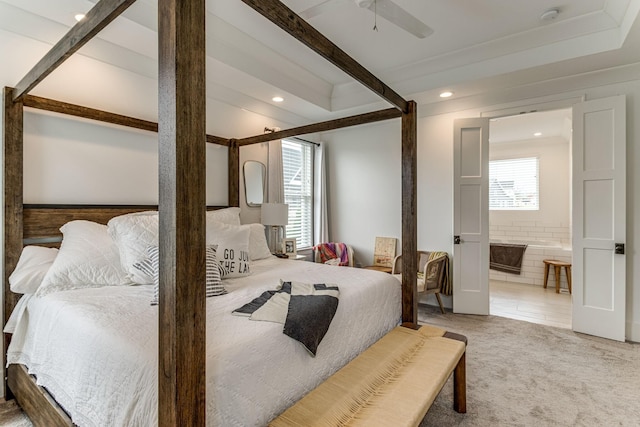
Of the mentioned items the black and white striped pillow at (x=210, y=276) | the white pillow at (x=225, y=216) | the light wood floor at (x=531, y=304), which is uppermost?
the white pillow at (x=225, y=216)

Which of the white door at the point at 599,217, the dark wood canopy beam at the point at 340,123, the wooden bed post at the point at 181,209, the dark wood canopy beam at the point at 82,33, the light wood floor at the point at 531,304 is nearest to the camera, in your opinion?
the wooden bed post at the point at 181,209

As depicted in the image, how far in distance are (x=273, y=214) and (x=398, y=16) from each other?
2.36 meters

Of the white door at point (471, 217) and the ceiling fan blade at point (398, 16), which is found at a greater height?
the ceiling fan blade at point (398, 16)

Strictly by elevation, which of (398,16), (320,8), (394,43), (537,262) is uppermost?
(394,43)

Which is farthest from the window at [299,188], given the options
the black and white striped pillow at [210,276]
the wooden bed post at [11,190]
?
the wooden bed post at [11,190]

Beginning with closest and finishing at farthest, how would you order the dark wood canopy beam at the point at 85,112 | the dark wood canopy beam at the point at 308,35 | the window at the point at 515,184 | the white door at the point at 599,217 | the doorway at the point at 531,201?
the dark wood canopy beam at the point at 308,35, the dark wood canopy beam at the point at 85,112, the white door at the point at 599,217, the doorway at the point at 531,201, the window at the point at 515,184

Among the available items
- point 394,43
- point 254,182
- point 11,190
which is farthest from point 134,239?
point 394,43

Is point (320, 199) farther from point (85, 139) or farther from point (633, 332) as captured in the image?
point (633, 332)

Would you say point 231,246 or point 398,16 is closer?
point 398,16

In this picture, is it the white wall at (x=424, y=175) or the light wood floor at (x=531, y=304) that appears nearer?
the white wall at (x=424, y=175)

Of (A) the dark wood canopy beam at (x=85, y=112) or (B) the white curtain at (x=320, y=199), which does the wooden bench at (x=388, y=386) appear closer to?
(A) the dark wood canopy beam at (x=85, y=112)

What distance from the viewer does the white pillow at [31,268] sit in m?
1.87

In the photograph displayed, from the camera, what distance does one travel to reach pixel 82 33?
4.25ft

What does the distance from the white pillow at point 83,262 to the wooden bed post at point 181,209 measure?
1.40 meters
